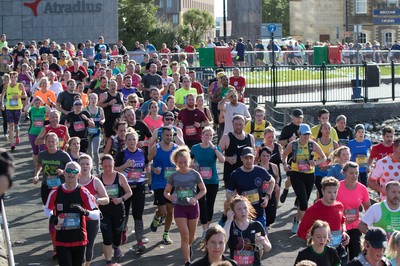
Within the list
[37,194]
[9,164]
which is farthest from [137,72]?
[9,164]

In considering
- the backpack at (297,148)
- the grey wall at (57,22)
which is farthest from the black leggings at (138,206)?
the grey wall at (57,22)

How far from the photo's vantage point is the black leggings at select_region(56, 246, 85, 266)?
35.0ft

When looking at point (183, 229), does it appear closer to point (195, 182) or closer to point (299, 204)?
point (195, 182)

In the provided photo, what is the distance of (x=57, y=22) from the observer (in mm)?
42844

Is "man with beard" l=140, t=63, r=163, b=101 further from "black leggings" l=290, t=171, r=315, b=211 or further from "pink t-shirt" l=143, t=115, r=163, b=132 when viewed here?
"black leggings" l=290, t=171, r=315, b=211

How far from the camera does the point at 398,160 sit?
12477mm

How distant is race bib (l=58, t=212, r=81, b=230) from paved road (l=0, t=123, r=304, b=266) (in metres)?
2.07

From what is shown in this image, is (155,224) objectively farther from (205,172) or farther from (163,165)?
(205,172)

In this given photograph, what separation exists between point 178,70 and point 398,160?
12.2 m

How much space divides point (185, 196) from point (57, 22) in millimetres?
31605

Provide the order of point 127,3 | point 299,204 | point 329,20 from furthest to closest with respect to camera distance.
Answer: point 329,20 < point 127,3 < point 299,204

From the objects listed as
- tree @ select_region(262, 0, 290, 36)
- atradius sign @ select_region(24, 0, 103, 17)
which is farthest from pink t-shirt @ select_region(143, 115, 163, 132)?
tree @ select_region(262, 0, 290, 36)

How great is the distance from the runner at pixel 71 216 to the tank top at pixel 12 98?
36.8 feet

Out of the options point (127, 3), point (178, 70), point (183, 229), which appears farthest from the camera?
point (127, 3)
